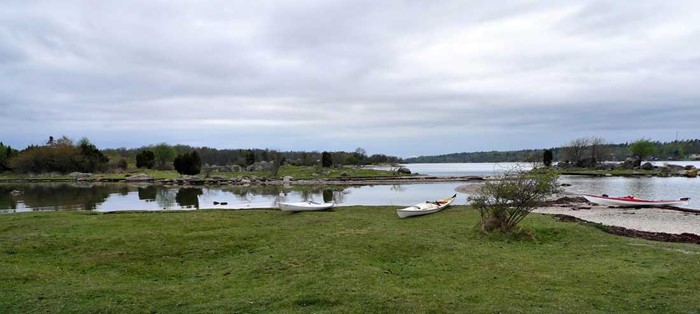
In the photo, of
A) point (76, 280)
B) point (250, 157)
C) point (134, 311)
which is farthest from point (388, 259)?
point (250, 157)

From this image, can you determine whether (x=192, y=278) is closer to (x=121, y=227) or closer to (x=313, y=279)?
(x=313, y=279)

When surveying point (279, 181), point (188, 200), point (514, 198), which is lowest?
point (188, 200)

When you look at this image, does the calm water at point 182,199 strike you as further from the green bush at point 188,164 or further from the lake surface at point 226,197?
the green bush at point 188,164

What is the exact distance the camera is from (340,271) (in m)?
10.4

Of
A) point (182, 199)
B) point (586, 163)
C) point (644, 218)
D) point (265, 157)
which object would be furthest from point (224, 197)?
point (586, 163)

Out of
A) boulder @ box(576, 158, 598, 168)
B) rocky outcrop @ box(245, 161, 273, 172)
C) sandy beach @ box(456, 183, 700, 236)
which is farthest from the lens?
boulder @ box(576, 158, 598, 168)

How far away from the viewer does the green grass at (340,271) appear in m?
8.16

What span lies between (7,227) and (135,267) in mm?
10998

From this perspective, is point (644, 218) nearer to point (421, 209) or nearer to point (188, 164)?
point (421, 209)

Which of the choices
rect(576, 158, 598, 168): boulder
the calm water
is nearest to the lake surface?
the calm water

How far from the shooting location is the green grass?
8.16 meters

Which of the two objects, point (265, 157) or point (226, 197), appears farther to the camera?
point (265, 157)

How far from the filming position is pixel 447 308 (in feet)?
25.5

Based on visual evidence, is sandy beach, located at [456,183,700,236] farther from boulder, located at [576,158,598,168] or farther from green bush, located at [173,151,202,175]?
boulder, located at [576,158,598,168]
